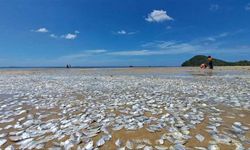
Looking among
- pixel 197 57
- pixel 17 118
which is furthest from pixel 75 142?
pixel 197 57

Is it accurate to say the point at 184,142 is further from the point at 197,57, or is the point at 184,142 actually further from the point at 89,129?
the point at 197,57

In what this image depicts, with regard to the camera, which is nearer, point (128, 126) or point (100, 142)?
point (100, 142)

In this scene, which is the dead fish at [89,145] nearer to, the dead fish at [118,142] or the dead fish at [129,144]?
the dead fish at [118,142]

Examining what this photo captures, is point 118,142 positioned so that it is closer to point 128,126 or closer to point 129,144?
point 129,144

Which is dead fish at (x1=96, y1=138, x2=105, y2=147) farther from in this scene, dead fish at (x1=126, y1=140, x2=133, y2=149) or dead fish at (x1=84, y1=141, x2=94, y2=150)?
dead fish at (x1=126, y1=140, x2=133, y2=149)

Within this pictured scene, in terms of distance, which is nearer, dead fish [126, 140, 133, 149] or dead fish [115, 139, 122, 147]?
dead fish [126, 140, 133, 149]

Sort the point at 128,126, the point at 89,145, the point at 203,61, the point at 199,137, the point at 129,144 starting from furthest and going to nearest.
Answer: the point at 203,61 < the point at 128,126 < the point at 199,137 < the point at 129,144 < the point at 89,145

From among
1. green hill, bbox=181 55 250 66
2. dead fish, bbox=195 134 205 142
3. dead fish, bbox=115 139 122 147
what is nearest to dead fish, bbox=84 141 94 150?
dead fish, bbox=115 139 122 147

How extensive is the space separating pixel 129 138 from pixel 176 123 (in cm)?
149

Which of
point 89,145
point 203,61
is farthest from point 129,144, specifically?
point 203,61

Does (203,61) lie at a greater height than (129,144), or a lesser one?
greater

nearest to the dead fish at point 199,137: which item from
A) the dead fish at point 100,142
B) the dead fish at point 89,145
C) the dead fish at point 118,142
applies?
the dead fish at point 118,142

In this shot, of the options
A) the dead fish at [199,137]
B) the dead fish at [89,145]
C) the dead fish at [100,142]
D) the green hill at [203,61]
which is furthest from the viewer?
the green hill at [203,61]

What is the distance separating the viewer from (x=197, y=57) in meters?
76.7
